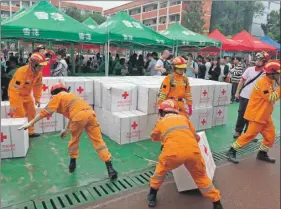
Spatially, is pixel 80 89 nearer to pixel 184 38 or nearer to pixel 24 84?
pixel 24 84

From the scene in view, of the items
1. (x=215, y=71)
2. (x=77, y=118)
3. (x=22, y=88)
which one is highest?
(x=215, y=71)

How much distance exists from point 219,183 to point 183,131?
1.36 meters

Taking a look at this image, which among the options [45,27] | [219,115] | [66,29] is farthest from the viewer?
[66,29]

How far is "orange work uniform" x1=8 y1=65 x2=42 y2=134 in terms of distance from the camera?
467cm

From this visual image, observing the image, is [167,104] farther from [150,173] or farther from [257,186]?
[257,186]

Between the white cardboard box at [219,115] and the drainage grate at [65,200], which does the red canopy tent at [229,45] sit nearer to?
the white cardboard box at [219,115]

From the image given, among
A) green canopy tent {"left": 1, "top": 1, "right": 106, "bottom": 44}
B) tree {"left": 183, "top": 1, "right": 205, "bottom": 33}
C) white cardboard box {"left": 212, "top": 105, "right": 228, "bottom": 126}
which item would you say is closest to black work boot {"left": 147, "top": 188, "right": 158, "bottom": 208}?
white cardboard box {"left": 212, "top": 105, "right": 228, "bottom": 126}

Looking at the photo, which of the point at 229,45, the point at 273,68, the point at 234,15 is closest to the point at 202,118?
the point at 273,68

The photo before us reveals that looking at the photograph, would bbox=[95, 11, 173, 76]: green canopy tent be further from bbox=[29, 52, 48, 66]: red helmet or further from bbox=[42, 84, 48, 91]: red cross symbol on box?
bbox=[29, 52, 48, 66]: red helmet

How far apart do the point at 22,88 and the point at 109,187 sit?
8.12ft

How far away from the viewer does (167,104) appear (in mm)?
3193

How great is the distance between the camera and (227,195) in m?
3.43

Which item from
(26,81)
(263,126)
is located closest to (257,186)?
(263,126)

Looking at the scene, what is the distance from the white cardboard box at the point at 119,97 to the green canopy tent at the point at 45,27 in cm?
321
